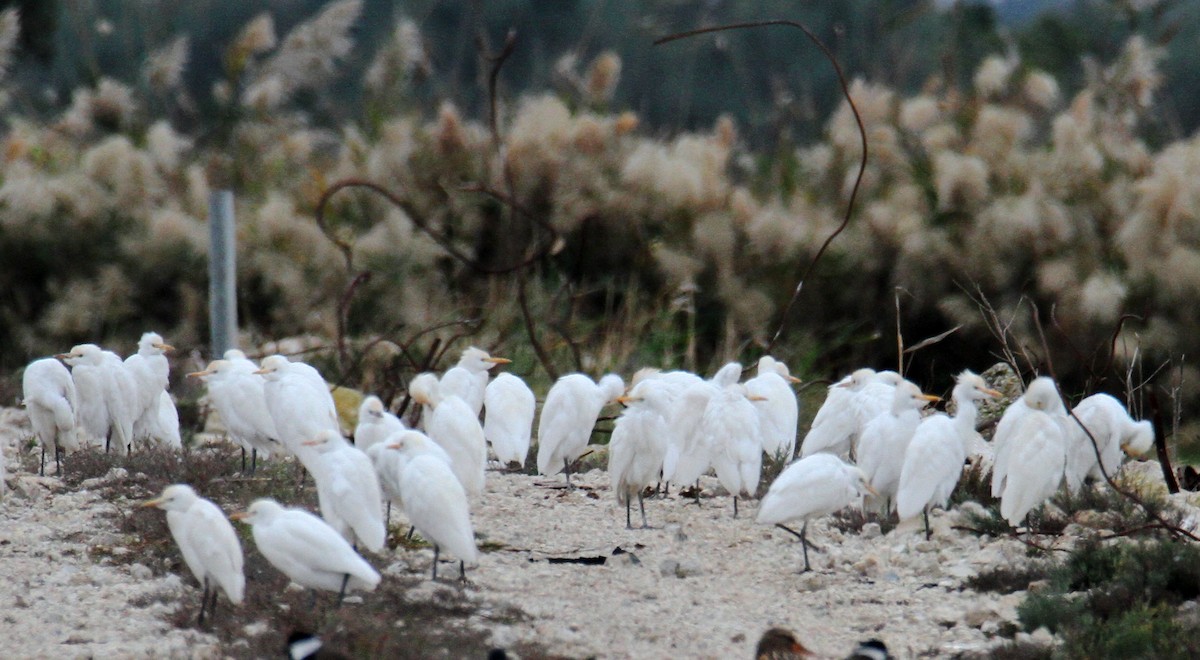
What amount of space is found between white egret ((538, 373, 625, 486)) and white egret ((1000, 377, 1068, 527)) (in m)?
2.35

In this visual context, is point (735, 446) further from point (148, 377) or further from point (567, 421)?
point (148, 377)

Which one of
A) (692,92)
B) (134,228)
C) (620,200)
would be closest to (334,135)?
(134,228)

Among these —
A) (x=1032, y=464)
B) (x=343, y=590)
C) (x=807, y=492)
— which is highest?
(x=1032, y=464)

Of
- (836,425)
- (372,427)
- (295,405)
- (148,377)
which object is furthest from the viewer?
(148,377)

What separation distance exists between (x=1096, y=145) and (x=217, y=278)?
30.1 ft

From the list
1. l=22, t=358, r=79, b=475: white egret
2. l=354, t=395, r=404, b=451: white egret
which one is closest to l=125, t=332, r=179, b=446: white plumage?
l=22, t=358, r=79, b=475: white egret

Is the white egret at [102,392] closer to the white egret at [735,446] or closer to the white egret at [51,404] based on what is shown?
the white egret at [51,404]

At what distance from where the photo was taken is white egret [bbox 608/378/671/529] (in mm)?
7246

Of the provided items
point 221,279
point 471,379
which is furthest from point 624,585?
point 221,279

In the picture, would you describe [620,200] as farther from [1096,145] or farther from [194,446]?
[194,446]

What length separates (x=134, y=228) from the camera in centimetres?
1533

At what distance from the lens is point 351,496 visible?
5.78 m

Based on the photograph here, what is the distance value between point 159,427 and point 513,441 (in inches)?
93.8

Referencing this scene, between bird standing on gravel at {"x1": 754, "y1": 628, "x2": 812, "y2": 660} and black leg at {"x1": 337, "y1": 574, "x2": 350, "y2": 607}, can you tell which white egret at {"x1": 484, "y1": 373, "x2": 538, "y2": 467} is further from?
bird standing on gravel at {"x1": 754, "y1": 628, "x2": 812, "y2": 660}
